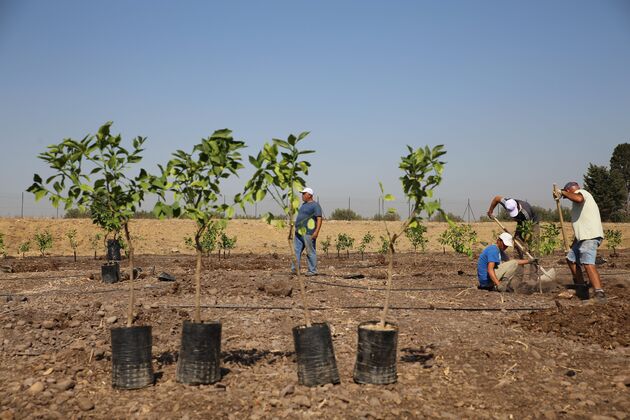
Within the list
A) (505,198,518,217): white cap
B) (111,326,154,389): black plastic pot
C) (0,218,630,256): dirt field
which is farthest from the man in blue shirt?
(0,218,630,256): dirt field

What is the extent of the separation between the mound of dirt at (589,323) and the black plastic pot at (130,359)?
399 centimetres

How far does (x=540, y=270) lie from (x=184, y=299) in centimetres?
534

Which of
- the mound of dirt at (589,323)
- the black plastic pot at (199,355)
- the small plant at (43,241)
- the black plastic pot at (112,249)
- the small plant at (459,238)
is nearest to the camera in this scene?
the black plastic pot at (199,355)

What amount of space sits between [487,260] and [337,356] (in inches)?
180

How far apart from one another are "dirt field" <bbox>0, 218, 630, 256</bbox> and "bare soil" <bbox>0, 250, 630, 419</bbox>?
1853cm

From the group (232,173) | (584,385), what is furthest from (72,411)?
(584,385)

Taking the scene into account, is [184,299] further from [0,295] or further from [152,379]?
[152,379]

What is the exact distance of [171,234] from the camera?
31.1 meters

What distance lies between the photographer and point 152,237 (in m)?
30.2

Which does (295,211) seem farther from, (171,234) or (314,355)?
(171,234)

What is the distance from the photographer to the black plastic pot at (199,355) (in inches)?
180

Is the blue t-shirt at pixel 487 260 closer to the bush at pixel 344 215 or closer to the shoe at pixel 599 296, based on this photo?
the shoe at pixel 599 296

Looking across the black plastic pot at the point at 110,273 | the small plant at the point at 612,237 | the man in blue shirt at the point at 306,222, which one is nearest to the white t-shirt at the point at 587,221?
the man in blue shirt at the point at 306,222

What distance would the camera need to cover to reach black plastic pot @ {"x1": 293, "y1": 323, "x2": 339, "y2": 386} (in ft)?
14.7
